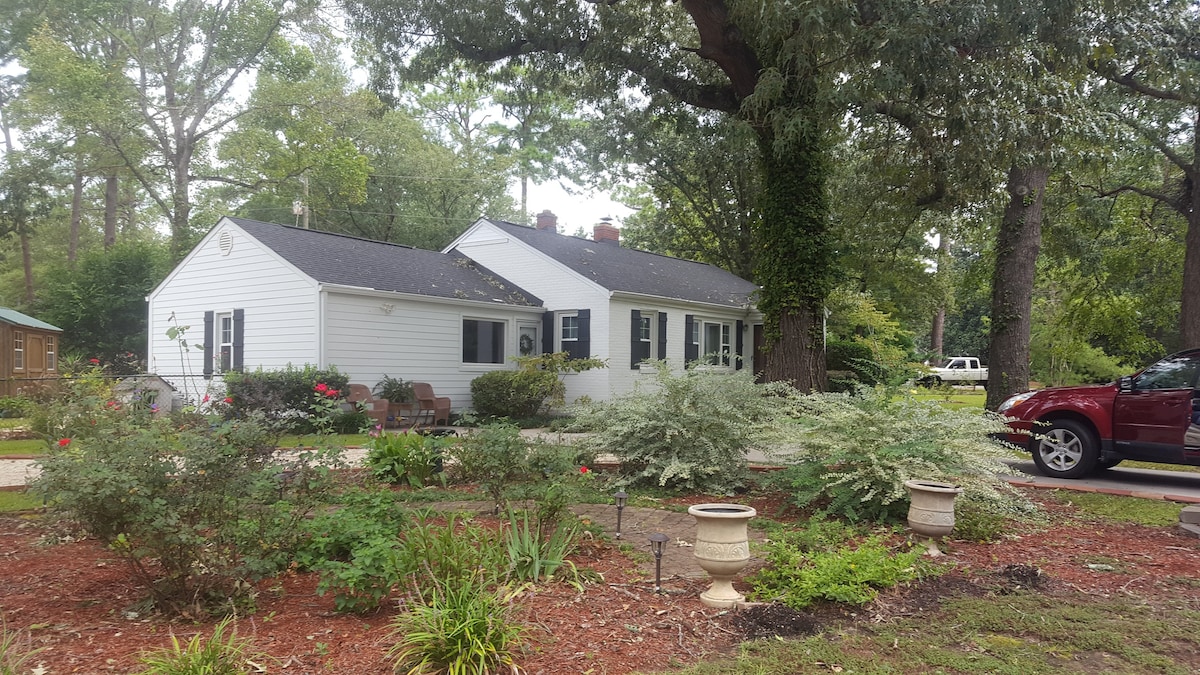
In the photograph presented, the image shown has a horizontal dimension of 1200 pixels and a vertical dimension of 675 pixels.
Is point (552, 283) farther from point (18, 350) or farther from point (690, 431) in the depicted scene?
point (18, 350)

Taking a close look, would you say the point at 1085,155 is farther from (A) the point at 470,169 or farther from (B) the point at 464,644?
(A) the point at 470,169

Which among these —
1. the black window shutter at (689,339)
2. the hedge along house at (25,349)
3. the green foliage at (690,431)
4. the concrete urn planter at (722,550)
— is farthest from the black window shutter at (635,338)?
the hedge along house at (25,349)

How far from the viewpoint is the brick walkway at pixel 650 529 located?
4.82 meters

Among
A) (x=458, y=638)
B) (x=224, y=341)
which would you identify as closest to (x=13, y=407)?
(x=224, y=341)

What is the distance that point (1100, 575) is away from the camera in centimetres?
471

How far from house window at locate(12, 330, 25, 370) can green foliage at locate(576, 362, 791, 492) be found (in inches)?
762

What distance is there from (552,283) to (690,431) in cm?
1134

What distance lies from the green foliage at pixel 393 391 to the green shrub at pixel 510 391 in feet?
5.44

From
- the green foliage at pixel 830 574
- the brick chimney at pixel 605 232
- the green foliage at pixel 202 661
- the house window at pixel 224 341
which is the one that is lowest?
the green foliage at pixel 830 574

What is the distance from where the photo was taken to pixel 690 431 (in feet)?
24.7

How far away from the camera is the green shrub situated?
15.9m

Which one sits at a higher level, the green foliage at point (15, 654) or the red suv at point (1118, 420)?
the red suv at point (1118, 420)

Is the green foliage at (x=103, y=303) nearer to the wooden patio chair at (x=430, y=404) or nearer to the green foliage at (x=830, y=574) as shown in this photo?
the wooden patio chair at (x=430, y=404)

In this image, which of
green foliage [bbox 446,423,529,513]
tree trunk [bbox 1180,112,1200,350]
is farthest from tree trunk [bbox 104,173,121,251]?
tree trunk [bbox 1180,112,1200,350]
